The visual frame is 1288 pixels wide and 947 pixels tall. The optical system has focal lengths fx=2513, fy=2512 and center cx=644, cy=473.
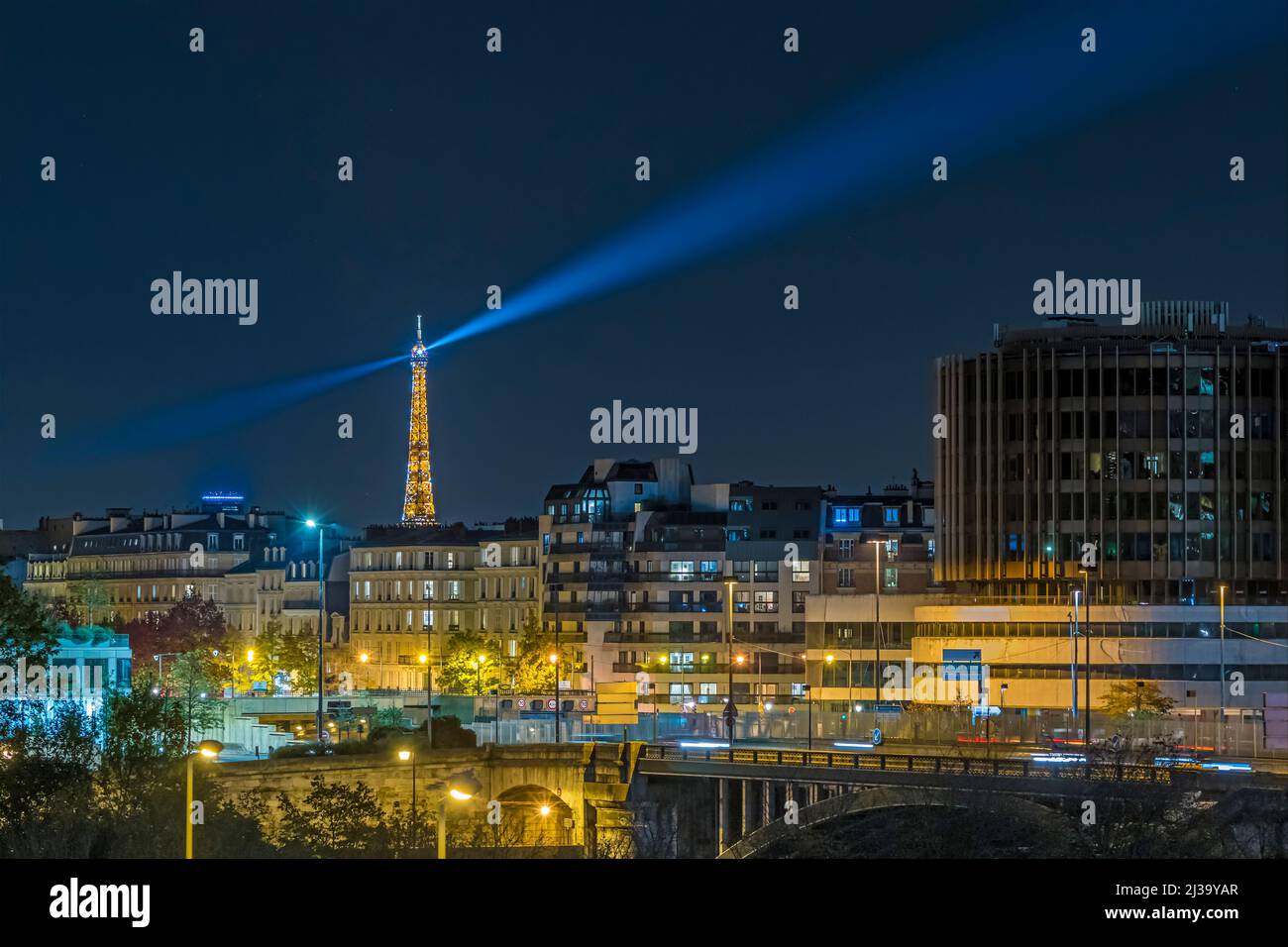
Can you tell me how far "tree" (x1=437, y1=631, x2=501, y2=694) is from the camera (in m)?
136

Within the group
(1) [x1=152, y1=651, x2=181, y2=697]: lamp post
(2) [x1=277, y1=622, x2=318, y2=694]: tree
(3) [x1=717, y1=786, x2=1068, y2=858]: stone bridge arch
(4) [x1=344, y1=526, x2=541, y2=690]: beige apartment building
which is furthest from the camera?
(4) [x1=344, y1=526, x2=541, y2=690]: beige apartment building

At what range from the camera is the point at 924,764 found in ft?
214

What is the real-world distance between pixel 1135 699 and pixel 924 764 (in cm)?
3948

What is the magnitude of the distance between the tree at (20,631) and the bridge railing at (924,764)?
1832 cm

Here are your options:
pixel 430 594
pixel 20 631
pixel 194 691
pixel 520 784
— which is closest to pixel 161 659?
pixel 430 594

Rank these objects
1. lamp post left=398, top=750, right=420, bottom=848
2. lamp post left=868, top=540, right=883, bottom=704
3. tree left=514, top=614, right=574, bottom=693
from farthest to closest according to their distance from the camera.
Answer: tree left=514, top=614, right=574, bottom=693, lamp post left=868, top=540, right=883, bottom=704, lamp post left=398, top=750, right=420, bottom=848

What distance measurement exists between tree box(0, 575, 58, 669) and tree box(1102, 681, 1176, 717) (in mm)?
43116

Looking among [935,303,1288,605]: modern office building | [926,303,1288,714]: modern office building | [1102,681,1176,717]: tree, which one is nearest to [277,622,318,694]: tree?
[926,303,1288,714]: modern office building

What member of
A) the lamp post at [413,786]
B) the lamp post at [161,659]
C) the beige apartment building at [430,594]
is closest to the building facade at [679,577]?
the beige apartment building at [430,594]

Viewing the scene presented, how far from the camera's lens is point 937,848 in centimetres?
6259

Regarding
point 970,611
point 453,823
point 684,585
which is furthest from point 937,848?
point 684,585

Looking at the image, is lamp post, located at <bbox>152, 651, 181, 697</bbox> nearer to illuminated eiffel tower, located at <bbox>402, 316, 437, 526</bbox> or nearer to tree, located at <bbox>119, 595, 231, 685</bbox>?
tree, located at <bbox>119, 595, 231, 685</bbox>

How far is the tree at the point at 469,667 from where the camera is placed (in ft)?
447
